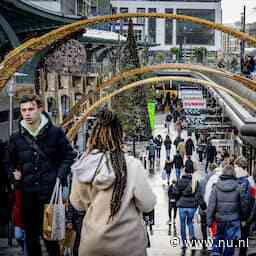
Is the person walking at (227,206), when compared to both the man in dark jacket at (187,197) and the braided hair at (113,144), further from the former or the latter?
the braided hair at (113,144)

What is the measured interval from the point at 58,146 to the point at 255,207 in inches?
111

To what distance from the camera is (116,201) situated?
14.2 feet

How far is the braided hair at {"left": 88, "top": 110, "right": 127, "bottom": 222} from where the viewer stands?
14.3 feet

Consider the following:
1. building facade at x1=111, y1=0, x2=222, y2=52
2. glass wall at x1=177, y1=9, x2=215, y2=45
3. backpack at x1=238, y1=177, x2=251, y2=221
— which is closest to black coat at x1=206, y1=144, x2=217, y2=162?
backpack at x1=238, y1=177, x2=251, y2=221

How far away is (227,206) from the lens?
8.38 metres

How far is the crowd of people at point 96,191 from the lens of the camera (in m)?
4.35

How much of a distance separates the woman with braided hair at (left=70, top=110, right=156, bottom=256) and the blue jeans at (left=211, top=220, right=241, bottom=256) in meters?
4.21

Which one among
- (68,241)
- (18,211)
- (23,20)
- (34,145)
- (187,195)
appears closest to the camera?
(34,145)

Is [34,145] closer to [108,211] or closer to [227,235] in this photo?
[108,211]

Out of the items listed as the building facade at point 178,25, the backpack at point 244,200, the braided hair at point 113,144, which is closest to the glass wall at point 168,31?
the building facade at point 178,25

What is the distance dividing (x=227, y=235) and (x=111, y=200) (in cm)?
451

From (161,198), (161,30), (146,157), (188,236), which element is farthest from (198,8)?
(188,236)

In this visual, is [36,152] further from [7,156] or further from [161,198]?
[161,198]

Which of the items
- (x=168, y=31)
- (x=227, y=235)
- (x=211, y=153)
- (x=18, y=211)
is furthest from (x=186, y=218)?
(x=168, y=31)
